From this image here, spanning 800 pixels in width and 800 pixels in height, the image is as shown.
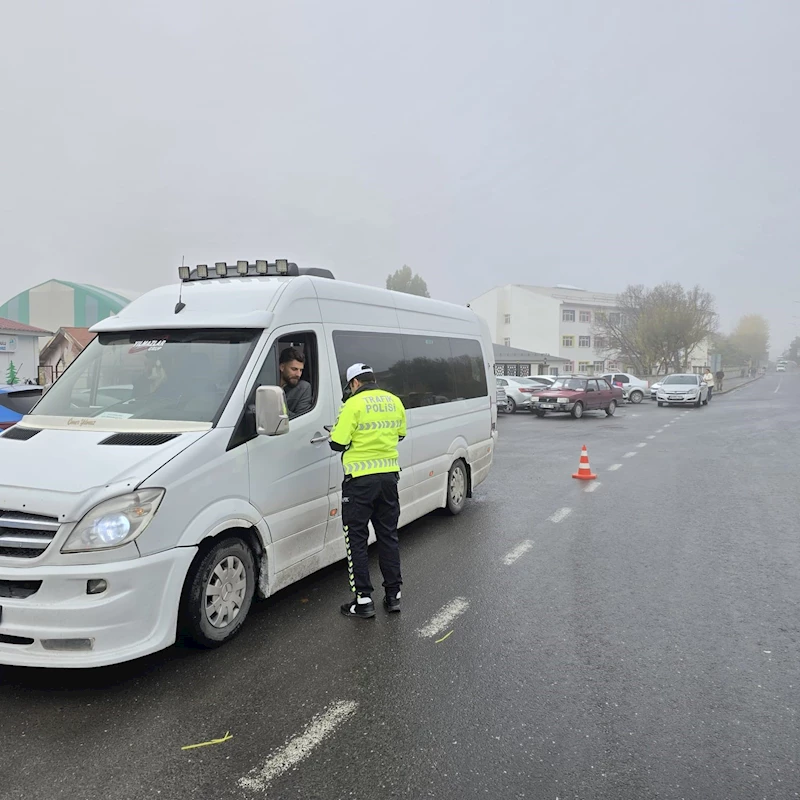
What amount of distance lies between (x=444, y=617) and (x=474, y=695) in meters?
1.12

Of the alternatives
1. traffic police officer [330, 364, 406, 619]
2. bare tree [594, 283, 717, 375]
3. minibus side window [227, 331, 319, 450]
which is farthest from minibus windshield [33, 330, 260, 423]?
bare tree [594, 283, 717, 375]

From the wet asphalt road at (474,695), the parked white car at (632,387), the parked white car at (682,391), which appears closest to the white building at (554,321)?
the parked white car at (632,387)

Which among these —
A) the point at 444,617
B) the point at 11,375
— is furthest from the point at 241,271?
the point at 11,375

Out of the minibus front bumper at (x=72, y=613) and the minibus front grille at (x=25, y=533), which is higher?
the minibus front grille at (x=25, y=533)

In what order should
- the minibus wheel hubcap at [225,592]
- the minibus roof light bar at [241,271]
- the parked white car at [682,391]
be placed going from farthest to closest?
the parked white car at [682,391], the minibus roof light bar at [241,271], the minibus wheel hubcap at [225,592]

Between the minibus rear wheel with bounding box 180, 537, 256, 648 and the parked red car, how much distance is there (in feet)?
71.7

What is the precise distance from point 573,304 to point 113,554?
73883mm

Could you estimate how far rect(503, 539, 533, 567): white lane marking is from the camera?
19.9ft

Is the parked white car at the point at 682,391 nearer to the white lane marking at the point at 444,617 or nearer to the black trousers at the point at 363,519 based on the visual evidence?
the white lane marking at the point at 444,617

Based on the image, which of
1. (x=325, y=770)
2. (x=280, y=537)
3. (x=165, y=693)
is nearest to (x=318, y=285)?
(x=280, y=537)

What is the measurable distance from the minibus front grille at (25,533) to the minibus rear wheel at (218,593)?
0.82m

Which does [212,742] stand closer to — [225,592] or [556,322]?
[225,592]

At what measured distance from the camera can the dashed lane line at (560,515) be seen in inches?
308

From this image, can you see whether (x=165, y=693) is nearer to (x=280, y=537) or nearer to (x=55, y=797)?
(x=55, y=797)
